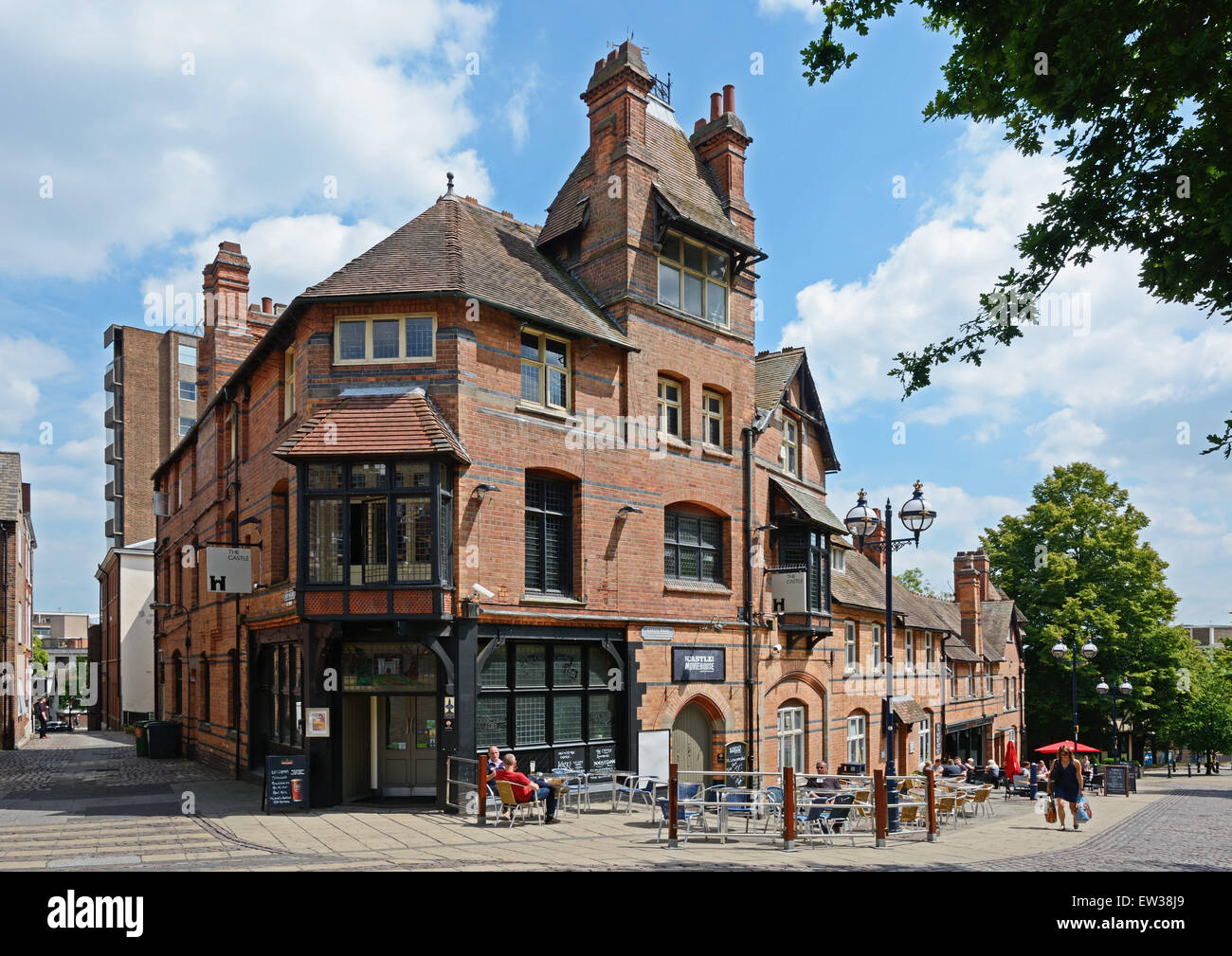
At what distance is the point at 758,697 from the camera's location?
23531mm

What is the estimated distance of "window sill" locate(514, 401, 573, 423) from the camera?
1869cm

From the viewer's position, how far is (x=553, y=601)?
61.8ft

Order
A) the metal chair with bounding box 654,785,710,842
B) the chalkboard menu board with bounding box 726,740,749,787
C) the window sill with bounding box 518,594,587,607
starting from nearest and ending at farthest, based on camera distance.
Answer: the metal chair with bounding box 654,785,710,842, the window sill with bounding box 518,594,587,607, the chalkboard menu board with bounding box 726,740,749,787

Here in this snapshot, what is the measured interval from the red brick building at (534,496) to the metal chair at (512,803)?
157 cm

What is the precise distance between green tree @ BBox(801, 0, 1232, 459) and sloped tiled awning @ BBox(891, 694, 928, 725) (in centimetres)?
2389

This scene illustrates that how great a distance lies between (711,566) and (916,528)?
6.72m

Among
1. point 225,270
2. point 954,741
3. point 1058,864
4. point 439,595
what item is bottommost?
point 954,741

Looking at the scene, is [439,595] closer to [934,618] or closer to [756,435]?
[756,435]

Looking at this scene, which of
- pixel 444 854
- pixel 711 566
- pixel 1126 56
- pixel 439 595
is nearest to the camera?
pixel 1126 56

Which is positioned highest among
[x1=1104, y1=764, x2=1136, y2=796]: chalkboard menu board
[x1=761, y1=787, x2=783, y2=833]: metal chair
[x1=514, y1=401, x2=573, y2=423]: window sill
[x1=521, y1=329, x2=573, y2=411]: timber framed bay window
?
[x1=521, y1=329, x2=573, y2=411]: timber framed bay window

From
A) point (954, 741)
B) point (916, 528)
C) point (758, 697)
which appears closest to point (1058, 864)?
point (916, 528)

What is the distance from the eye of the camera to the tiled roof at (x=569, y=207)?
74.4ft

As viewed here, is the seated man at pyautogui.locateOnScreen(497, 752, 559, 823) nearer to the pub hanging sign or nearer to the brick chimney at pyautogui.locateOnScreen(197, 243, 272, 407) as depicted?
the pub hanging sign

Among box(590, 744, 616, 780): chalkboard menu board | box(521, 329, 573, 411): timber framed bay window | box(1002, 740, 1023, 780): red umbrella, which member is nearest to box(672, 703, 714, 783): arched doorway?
box(590, 744, 616, 780): chalkboard menu board
